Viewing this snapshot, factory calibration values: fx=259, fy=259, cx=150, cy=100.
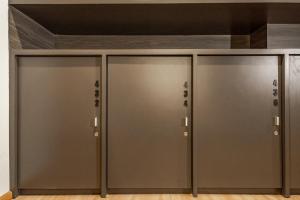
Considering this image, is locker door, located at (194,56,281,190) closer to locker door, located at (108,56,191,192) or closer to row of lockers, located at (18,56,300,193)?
row of lockers, located at (18,56,300,193)

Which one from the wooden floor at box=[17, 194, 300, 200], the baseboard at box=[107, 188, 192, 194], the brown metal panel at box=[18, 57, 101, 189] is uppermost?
Result: the brown metal panel at box=[18, 57, 101, 189]

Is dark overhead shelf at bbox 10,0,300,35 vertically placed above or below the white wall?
above

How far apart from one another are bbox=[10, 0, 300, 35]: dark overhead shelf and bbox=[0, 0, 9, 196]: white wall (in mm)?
190

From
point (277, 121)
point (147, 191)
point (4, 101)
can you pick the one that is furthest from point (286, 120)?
point (4, 101)

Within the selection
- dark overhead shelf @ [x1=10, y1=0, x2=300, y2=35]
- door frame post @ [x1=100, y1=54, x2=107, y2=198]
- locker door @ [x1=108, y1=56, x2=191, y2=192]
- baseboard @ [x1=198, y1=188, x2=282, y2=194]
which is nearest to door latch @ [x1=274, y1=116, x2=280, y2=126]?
baseboard @ [x1=198, y1=188, x2=282, y2=194]

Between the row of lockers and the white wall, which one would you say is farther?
the row of lockers

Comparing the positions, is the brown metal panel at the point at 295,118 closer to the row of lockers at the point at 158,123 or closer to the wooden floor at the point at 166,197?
the row of lockers at the point at 158,123

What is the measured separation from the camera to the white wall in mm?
2340

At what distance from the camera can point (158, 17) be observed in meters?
2.62

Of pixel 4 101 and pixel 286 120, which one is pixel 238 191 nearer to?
pixel 286 120

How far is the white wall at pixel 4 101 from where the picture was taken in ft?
7.68

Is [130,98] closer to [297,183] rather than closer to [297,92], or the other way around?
[297,92]

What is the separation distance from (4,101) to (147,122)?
135 centimetres

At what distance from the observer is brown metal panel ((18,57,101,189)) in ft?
8.33
